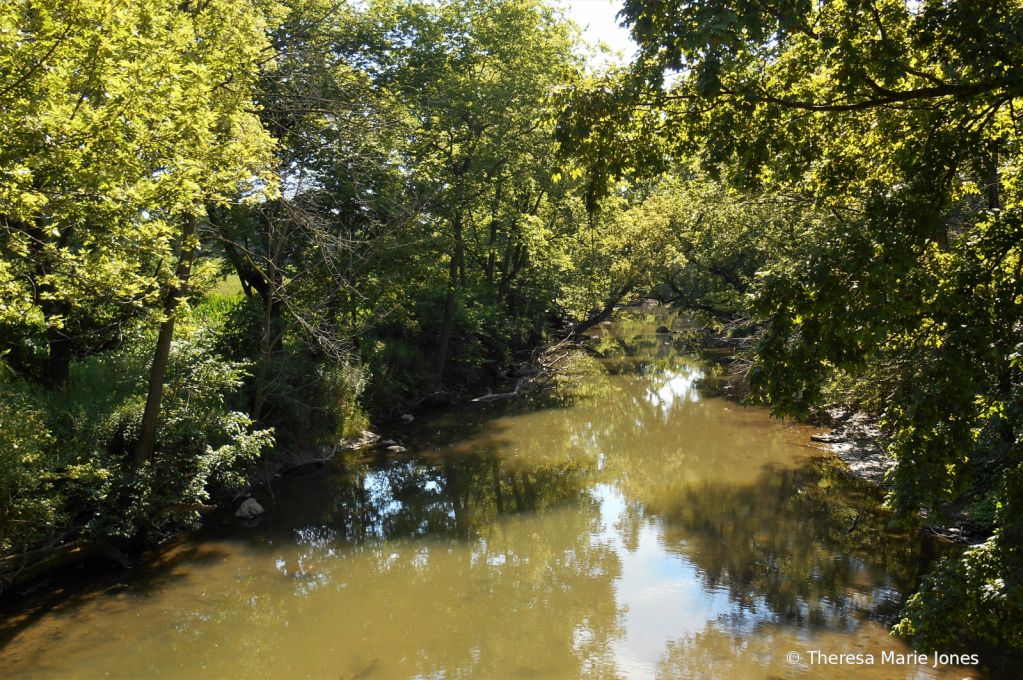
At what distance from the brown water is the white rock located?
27 cm

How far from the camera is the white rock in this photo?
37.8ft

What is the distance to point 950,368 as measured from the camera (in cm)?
435

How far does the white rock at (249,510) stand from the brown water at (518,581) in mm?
267

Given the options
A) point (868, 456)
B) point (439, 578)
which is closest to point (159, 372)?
point (439, 578)

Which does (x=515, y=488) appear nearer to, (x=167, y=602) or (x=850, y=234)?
(x=167, y=602)

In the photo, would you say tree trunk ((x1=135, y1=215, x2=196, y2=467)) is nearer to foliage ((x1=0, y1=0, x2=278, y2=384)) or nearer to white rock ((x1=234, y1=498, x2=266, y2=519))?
foliage ((x1=0, y1=0, x2=278, y2=384))

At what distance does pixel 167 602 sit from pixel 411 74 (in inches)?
616

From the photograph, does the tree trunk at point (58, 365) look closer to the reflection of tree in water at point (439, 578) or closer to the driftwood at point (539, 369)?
the reflection of tree in water at point (439, 578)

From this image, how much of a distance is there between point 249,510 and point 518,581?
534 cm

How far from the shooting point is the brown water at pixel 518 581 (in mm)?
7352

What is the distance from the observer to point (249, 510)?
1159 cm

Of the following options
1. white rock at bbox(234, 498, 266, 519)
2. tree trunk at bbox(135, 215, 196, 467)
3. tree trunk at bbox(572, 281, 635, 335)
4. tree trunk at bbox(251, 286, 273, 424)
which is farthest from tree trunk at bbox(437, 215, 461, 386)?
tree trunk at bbox(135, 215, 196, 467)

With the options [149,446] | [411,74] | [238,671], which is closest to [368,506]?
[149,446]

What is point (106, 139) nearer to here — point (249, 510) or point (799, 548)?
point (249, 510)
